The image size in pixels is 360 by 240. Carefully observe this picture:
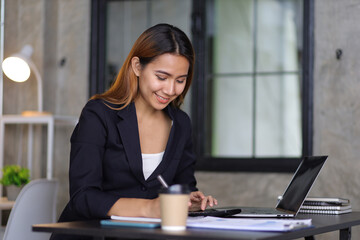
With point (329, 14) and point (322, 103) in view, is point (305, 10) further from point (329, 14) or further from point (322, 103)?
point (322, 103)

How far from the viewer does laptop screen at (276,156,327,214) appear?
206cm

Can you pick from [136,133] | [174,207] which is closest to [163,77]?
[136,133]

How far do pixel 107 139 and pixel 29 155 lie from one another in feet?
8.47

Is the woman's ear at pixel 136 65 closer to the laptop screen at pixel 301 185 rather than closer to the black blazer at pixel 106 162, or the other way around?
the black blazer at pixel 106 162

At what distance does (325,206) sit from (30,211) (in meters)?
1.34

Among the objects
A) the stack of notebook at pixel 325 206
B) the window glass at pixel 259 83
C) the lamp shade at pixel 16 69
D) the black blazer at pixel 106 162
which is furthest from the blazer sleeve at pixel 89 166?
the window glass at pixel 259 83

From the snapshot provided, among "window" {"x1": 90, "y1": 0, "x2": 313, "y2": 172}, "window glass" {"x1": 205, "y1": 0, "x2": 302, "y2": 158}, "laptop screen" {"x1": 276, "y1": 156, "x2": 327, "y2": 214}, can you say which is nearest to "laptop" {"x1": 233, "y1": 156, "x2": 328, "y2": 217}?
"laptop screen" {"x1": 276, "y1": 156, "x2": 327, "y2": 214}

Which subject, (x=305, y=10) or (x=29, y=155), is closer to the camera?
(x=305, y=10)

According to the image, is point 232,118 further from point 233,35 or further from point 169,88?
point 169,88

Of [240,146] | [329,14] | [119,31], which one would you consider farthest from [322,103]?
A: [240,146]

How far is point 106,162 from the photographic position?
2.09 metres

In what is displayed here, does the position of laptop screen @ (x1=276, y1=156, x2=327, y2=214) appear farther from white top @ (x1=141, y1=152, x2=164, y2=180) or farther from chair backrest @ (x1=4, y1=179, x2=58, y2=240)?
chair backrest @ (x1=4, y1=179, x2=58, y2=240)

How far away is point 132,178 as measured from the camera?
6.97 feet

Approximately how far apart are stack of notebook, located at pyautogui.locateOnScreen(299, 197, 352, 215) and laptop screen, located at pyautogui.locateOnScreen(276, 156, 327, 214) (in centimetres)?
12
